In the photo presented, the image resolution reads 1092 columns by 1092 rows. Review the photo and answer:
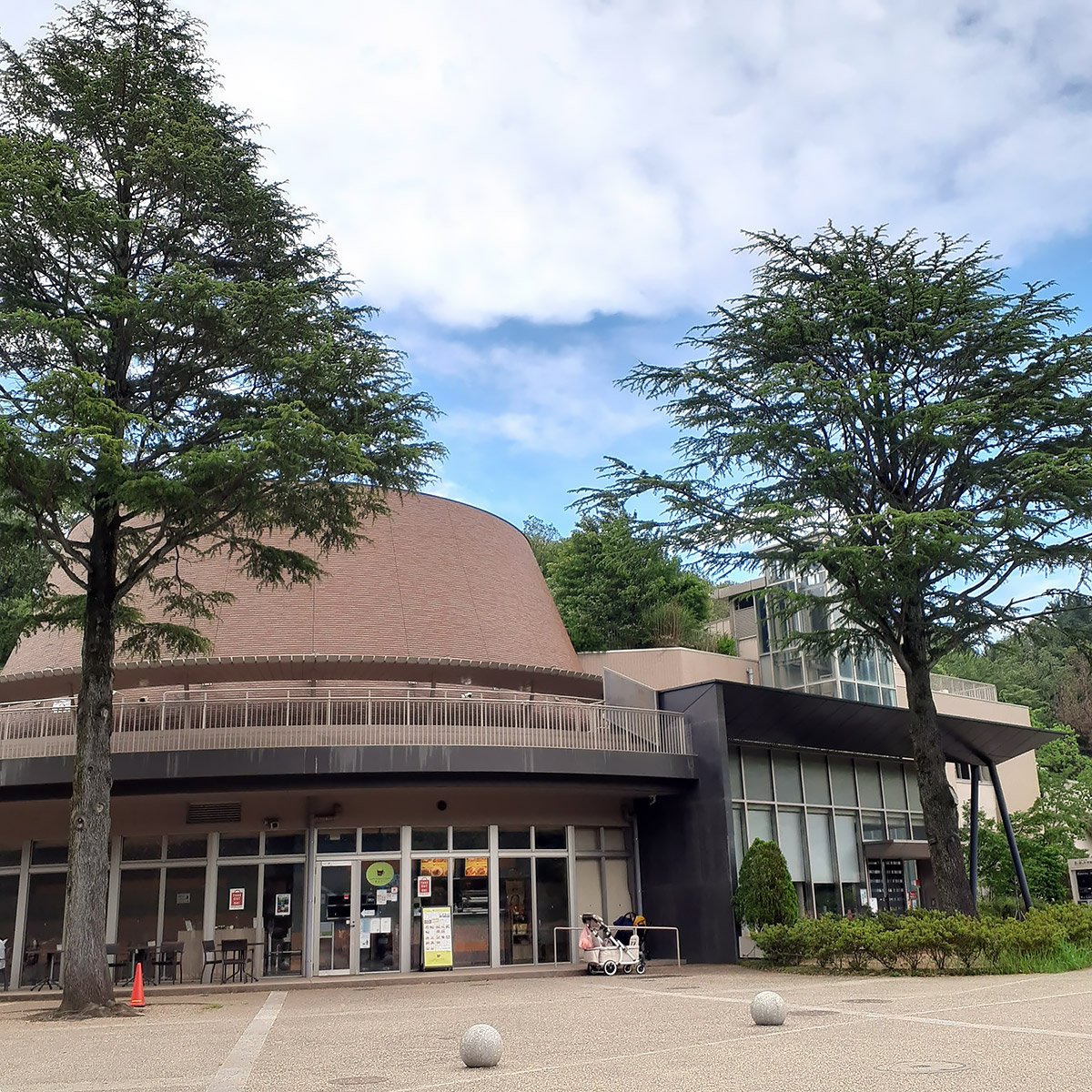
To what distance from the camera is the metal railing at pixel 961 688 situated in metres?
39.3

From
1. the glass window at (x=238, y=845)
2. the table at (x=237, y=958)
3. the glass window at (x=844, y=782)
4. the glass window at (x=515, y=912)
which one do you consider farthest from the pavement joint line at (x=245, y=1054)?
the glass window at (x=844, y=782)

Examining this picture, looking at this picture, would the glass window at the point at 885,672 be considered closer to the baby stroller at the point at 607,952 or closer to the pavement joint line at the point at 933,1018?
the baby stroller at the point at 607,952

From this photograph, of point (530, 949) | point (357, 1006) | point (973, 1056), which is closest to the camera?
point (973, 1056)

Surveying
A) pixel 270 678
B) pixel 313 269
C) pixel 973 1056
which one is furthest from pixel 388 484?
A: pixel 973 1056

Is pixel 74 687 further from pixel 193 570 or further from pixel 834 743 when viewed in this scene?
pixel 834 743

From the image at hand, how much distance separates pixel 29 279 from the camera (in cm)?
1739

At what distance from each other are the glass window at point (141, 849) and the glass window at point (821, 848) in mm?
14152

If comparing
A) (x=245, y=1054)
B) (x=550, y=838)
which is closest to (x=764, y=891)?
(x=550, y=838)

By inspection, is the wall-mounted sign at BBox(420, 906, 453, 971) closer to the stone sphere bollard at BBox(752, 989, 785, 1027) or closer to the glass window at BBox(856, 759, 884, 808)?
the stone sphere bollard at BBox(752, 989, 785, 1027)

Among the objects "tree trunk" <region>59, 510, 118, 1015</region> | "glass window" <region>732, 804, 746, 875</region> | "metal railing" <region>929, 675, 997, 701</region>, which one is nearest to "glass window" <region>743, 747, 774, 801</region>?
"glass window" <region>732, 804, 746, 875</region>

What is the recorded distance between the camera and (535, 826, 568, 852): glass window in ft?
74.4

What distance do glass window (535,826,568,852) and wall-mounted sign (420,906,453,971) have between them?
8.55 ft

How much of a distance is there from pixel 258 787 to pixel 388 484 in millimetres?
6084

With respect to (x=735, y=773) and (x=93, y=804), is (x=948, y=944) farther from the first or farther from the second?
(x=93, y=804)
